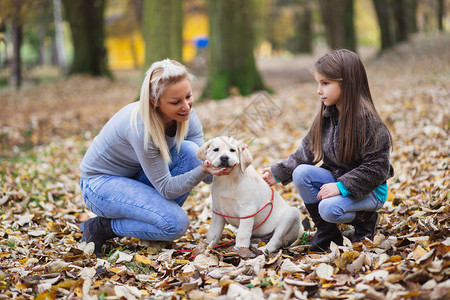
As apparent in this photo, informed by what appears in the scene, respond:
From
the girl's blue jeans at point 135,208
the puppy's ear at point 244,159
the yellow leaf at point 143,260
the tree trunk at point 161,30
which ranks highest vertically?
the tree trunk at point 161,30

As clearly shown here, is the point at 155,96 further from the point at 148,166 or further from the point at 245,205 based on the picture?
the point at 245,205

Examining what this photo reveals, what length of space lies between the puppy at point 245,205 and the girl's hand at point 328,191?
1.02 feet

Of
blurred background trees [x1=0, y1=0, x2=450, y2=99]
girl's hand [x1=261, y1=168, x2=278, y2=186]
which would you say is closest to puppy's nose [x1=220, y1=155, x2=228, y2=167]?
girl's hand [x1=261, y1=168, x2=278, y2=186]

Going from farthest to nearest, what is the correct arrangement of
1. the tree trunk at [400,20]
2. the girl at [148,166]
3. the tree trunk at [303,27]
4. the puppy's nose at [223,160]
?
1. the tree trunk at [303,27]
2. the tree trunk at [400,20]
3. the girl at [148,166]
4. the puppy's nose at [223,160]

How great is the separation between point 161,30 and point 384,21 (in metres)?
14.5

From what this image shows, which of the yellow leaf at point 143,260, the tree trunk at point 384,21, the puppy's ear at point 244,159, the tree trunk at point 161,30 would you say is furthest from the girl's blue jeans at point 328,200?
the tree trunk at point 384,21

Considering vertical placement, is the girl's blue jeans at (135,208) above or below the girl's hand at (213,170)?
below

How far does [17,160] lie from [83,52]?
12.4 meters

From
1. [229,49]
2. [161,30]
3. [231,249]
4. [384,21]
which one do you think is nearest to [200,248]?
[231,249]

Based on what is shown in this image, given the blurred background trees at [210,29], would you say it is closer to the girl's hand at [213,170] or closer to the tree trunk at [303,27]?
the tree trunk at [303,27]

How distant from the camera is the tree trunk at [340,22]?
16.8m

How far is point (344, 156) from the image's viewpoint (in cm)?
367

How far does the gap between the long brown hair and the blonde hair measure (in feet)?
3.75

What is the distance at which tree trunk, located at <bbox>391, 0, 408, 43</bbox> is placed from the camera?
21.6 m
